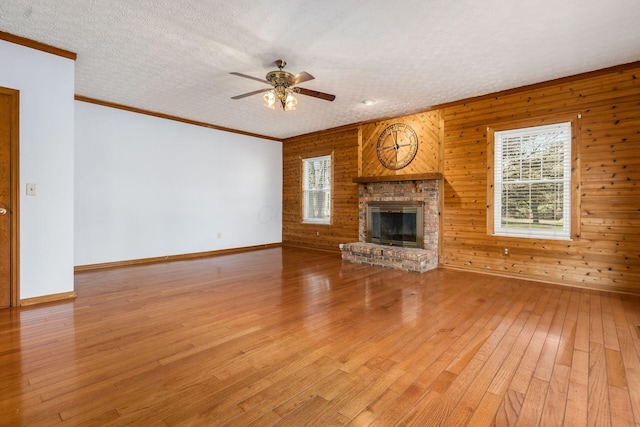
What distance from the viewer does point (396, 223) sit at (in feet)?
19.2

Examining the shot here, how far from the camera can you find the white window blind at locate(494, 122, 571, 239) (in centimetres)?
422

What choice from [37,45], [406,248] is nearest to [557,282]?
[406,248]

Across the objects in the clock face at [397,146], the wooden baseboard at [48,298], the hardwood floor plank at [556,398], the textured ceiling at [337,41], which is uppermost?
the textured ceiling at [337,41]

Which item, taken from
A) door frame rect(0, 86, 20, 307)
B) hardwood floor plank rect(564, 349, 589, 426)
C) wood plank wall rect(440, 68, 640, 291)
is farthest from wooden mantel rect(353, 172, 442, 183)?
door frame rect(0, 86, 20, 307)

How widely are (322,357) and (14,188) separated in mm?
3486

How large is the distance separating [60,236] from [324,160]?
16.4 ft

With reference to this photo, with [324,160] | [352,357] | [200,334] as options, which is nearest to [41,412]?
[200,334]

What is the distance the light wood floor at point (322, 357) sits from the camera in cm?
165

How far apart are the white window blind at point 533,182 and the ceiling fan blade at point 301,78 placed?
122 inches

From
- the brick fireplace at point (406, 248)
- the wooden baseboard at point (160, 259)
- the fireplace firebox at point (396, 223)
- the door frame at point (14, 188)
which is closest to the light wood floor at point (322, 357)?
the door frame at point (14, 188)

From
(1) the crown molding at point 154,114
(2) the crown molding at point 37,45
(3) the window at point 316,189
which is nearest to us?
(2) the crown molding at point 37,45

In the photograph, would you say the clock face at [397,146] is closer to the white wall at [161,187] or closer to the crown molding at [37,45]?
the white wall at [161,187]

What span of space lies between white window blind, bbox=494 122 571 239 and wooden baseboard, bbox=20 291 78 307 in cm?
556

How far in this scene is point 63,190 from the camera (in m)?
A: 3.51
